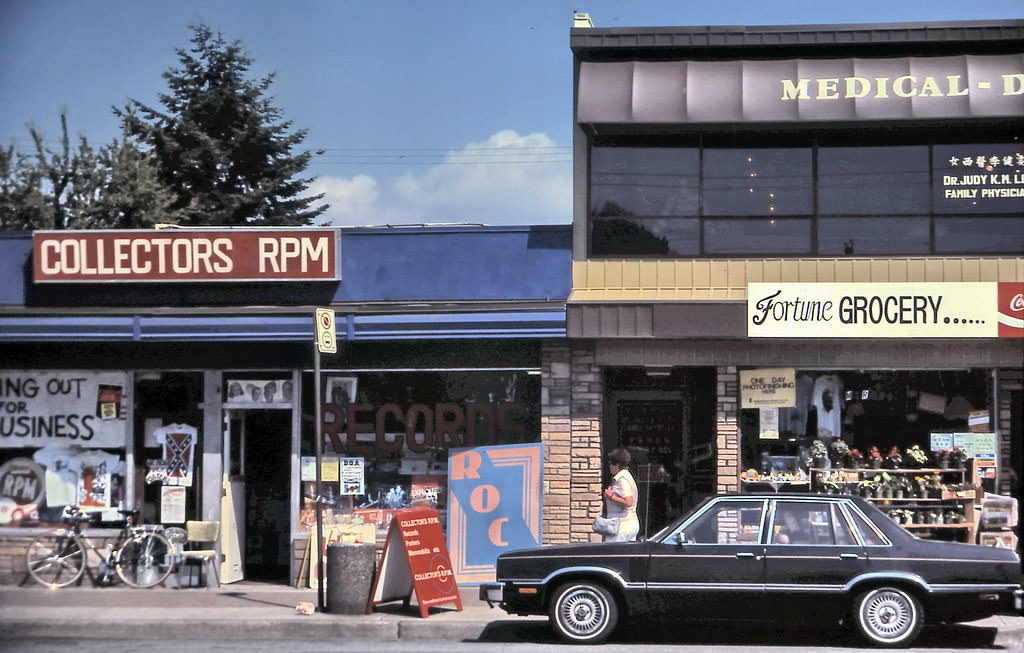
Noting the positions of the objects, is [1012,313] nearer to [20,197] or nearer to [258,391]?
[258,391]

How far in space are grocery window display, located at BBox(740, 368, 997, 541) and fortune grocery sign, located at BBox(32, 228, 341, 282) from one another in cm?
571

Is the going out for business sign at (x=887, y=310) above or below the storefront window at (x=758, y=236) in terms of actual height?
below

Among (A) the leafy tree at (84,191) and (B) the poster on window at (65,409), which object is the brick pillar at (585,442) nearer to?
(B) the poster on window at (65,409)

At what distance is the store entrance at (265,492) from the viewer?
17484 mm

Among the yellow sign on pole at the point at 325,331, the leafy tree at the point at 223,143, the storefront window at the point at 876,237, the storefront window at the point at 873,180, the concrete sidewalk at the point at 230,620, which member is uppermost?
the leafy tree at the point at 223,143

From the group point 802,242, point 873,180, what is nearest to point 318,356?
point 802,242

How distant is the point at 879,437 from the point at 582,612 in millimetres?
5700

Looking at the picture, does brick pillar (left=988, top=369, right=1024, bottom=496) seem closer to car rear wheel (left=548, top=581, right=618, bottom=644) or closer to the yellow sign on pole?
car rear wheel (left=548, top=581, right=618, bottom=644)

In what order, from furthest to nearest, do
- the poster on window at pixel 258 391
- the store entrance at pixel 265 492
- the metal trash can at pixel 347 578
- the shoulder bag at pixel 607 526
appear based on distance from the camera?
the store entrance at pixel 265 492 → the poster on window at pixel 258 391 → the shoulder bag at pixel 607 526 → the metal trash can at pixel 347 578

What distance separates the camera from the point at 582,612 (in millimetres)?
11898

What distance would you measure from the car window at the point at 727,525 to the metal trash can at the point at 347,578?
3643mm

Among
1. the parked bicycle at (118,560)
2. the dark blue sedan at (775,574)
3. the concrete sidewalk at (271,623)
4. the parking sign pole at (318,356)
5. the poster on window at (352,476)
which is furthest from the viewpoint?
the poster on window at (352,476)

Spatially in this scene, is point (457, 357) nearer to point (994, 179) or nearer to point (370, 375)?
point (370, 375)

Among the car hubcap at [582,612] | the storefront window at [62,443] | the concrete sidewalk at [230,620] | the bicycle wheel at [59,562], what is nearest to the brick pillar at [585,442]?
the concrete sidewalk at [230,620]
